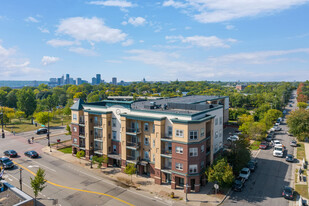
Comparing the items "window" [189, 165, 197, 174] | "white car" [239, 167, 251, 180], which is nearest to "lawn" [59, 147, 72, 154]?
"window" [189, 165, 197, 174]

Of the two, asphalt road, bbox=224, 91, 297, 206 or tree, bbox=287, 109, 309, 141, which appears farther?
tree, bbox=287, 109, 309, 141

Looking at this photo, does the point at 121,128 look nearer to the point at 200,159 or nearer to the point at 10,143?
the point at 200,159

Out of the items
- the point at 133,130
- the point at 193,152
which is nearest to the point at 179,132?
the point at 193,152

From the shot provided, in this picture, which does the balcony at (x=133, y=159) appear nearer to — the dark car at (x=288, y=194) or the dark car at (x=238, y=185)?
the dark car at (x=238, y=185)

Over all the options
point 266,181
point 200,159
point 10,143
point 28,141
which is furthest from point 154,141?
point 10,143

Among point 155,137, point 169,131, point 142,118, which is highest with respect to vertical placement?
point 142,118

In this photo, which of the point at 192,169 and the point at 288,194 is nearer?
the point at 288,194

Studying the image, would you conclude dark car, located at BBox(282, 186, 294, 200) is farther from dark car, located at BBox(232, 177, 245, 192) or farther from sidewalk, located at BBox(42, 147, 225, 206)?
sidewalk, located at BBox(42, 147, 225, 206)

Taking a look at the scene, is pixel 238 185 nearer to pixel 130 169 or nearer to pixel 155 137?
pixel 155 137
